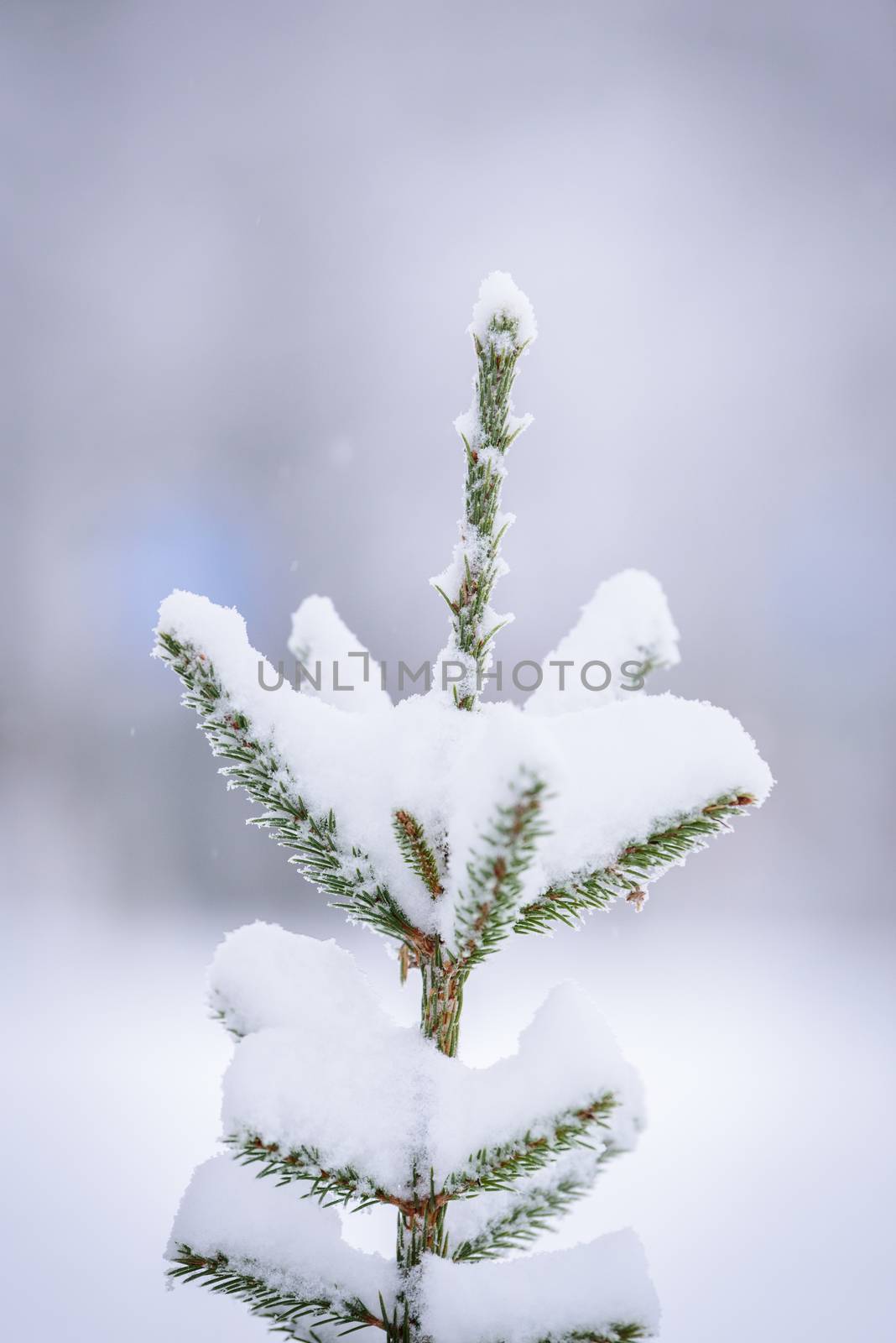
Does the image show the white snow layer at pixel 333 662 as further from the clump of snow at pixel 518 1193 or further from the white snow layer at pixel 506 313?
the clump of snow at pixel 518 1193

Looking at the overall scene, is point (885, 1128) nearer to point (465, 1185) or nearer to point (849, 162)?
point (465, 1185)

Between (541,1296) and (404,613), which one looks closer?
(541,1296)

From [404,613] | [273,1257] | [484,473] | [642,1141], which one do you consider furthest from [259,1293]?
[404,613]

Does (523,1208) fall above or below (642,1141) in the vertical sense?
above

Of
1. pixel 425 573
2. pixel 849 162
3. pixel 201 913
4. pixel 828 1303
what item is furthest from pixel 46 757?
pixel 849 162

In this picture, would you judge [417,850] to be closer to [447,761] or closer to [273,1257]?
[447,761]

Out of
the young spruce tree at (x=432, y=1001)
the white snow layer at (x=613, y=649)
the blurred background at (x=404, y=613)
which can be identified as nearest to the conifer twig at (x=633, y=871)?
the young spruce tree at (x=432, y=1001)

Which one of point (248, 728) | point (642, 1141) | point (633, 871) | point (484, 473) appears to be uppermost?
point (484, 473)
